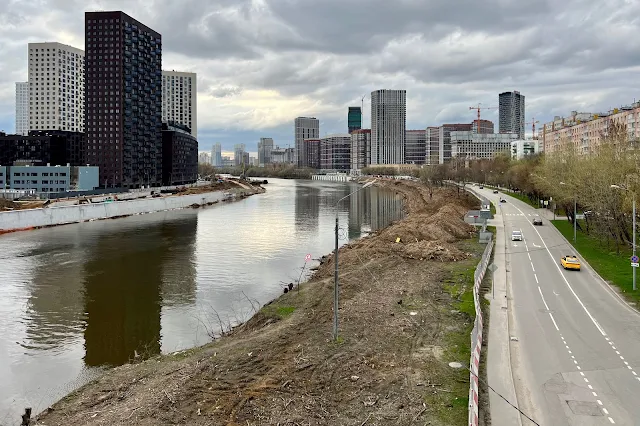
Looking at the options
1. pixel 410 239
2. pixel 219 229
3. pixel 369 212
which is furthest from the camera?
pixel 369 212

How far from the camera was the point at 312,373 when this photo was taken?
2064 centimetres

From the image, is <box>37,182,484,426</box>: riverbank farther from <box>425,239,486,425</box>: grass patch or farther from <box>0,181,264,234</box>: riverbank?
<box>0,181,264,234</box>: riverbank

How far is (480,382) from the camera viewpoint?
64.3 feet

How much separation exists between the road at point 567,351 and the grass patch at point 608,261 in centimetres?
94

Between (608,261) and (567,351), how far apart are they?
85.6 ft

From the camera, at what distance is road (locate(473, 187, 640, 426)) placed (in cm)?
1747

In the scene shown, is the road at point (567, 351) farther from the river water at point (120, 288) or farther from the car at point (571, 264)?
the river water at point (120, 288)

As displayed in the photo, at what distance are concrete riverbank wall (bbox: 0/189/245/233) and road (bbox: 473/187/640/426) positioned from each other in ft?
A: 240

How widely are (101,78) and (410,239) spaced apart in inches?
5252

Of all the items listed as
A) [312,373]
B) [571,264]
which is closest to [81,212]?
[571,264]

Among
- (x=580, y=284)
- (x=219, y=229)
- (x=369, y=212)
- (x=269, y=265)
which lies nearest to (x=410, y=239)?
(x=269, y=265)

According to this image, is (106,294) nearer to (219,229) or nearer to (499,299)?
(499,299)

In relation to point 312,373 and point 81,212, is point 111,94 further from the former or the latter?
point 312,373

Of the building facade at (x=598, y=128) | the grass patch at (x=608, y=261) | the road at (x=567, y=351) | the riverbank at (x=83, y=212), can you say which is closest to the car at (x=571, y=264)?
the road at (x=567, y=351)
